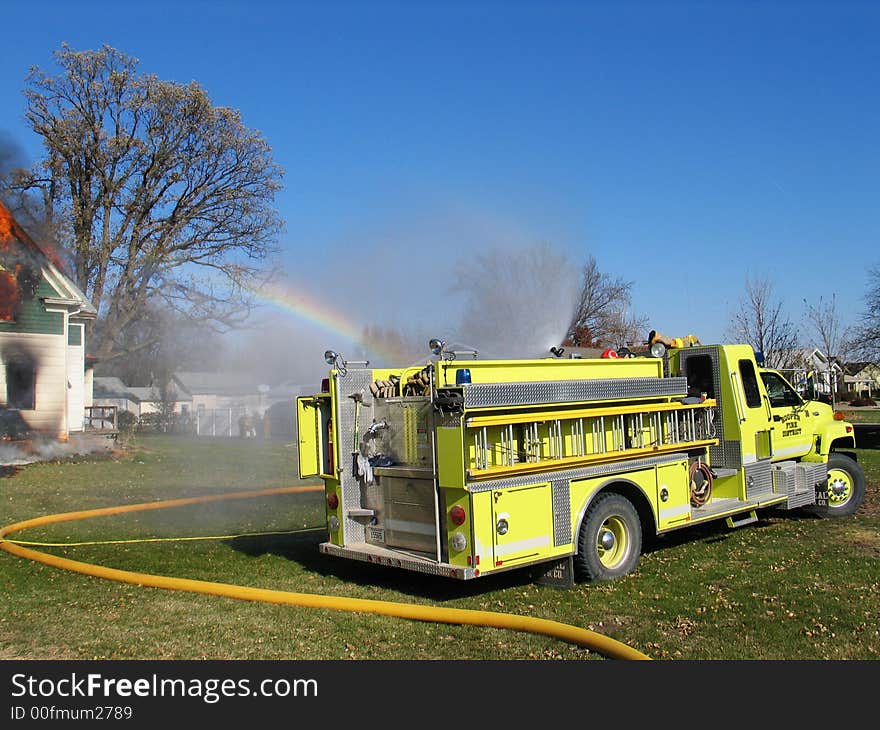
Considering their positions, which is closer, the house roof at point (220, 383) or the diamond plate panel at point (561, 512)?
the diamond plate panel at point (561, 512)

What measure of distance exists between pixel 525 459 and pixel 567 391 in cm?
80

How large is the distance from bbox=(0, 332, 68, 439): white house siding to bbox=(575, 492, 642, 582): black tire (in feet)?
61.7

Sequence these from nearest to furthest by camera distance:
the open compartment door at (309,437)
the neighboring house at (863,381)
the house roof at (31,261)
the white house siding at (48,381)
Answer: the open compartment door at (309,437) < the house roof at (31,261) < the white house siding at (48,381) < the neighboring house at (863,381)

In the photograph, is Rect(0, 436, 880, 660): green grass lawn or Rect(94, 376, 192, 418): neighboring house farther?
Rect(94, 376, 192, 418): neighboring house

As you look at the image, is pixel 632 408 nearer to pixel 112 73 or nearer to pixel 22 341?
pixel 22 341

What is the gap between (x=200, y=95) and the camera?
1337 inches

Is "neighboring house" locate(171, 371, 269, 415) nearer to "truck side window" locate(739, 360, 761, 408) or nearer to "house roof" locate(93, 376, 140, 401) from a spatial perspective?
"house roof" locate(93, 376, 140, 401)

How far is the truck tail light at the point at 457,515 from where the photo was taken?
7.04 m

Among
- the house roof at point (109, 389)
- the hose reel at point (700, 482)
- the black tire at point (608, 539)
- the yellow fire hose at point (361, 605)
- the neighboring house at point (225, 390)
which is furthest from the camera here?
the house roof at point (109, 389)

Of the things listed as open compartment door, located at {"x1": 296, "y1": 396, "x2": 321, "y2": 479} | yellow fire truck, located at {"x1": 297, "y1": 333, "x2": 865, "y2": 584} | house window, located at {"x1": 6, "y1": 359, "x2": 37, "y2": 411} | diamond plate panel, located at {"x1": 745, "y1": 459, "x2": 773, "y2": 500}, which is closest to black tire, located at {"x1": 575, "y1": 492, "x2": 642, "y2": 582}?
yellow fire truck, located at {"x1": 297, "y1": 333, "x2": 865, "y2": 584}

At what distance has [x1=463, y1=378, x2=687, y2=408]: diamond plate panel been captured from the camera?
7125 millimetres

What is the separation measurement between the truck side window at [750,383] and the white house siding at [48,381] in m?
18.8

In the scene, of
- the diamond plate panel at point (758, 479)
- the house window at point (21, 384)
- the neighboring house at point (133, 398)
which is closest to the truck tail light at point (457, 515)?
the diamond plate panel at point (758, 479)

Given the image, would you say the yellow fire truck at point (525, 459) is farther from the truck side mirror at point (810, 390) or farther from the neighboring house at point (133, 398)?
the neighboring house at point (133, 398)
